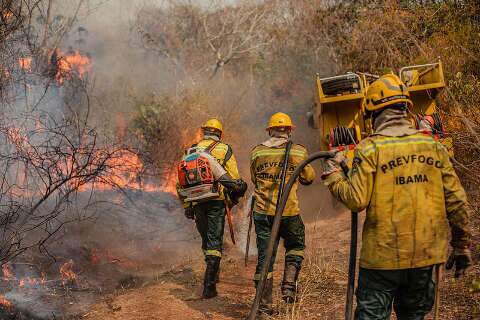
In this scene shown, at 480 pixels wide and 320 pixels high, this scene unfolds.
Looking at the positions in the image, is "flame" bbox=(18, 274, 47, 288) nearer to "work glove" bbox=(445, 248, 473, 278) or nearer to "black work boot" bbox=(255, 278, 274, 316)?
"black work boot" bbox=(255, 278, 274, 316)

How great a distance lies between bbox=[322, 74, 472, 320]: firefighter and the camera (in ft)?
9.97

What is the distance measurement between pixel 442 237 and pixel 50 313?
13.6 ft

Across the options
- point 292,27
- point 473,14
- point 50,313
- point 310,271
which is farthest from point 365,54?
point 292,27

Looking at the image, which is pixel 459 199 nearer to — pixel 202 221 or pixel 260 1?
pixel 202 221

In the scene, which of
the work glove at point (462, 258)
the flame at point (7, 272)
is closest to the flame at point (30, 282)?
the flame at point (7, 272)

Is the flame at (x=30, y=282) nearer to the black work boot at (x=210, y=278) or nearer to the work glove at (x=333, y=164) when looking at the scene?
the black work boot at (x=210, y=278)

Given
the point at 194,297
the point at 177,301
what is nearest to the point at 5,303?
the point at 177,301

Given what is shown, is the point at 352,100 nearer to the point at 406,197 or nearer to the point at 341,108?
the point at 341,108

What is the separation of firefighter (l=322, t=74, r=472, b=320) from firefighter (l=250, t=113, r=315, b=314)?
7.09ft

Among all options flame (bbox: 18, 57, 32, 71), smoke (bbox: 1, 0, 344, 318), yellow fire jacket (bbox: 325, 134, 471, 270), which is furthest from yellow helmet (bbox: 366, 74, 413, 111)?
flame (bbox: 18, 57, 32, 71)

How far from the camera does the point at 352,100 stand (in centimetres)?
887

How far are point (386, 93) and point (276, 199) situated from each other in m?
2.40

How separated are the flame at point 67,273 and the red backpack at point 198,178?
209cm

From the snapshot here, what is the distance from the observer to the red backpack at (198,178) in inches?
231
